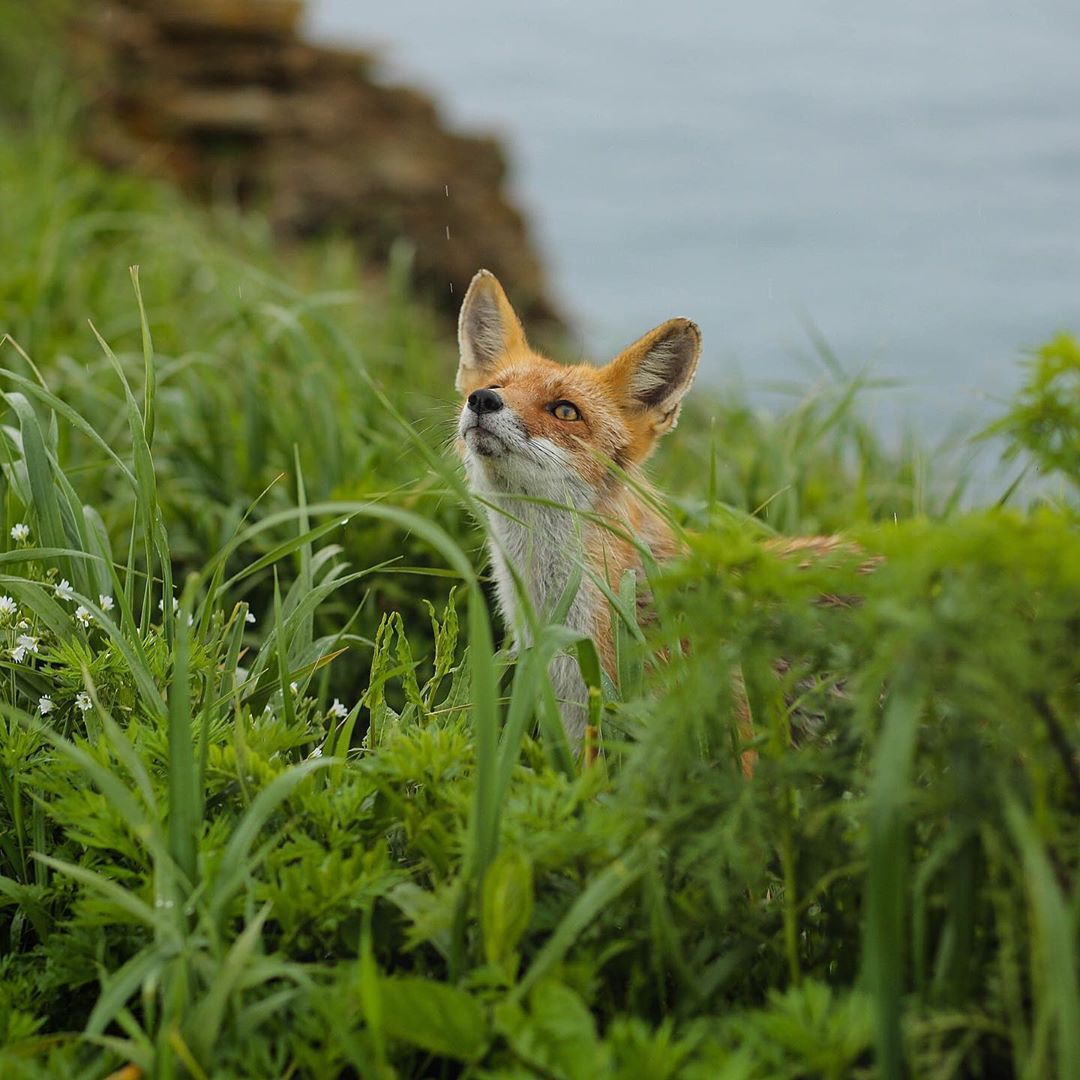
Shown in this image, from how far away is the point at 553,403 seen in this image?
475 cm

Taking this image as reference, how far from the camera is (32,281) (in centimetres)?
693

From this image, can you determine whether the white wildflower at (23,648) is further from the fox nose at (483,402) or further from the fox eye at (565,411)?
the fox eye at (565,411)

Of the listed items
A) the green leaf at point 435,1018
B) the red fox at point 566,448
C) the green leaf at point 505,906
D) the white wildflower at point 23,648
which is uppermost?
the red fox at point 566,448

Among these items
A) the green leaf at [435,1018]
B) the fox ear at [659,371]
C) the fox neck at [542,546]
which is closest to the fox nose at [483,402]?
the fox neck at [542,546]

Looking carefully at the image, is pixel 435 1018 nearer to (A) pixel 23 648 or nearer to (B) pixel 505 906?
(B) pixel 505 906

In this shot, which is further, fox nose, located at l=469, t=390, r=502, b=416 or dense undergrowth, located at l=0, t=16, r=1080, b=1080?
fox nose, located at l=469, t=390, r=502, b=416

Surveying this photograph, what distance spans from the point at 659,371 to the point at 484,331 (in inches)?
32.6

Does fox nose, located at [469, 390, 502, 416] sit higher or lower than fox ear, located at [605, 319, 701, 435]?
lower

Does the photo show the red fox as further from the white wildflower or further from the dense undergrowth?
the white wildflower

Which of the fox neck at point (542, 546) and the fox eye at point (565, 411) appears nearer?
the fox neck at point (542, 546)

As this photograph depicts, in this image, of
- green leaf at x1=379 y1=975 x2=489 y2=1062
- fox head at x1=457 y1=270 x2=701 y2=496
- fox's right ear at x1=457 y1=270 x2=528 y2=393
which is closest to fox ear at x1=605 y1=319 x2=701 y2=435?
fox head at x1=457 y1=270 x2=701 y2=496

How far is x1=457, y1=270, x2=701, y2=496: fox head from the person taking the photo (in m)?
4.52

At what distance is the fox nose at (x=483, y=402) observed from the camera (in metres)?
4.50

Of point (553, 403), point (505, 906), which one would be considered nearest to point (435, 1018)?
point (505, 906)
